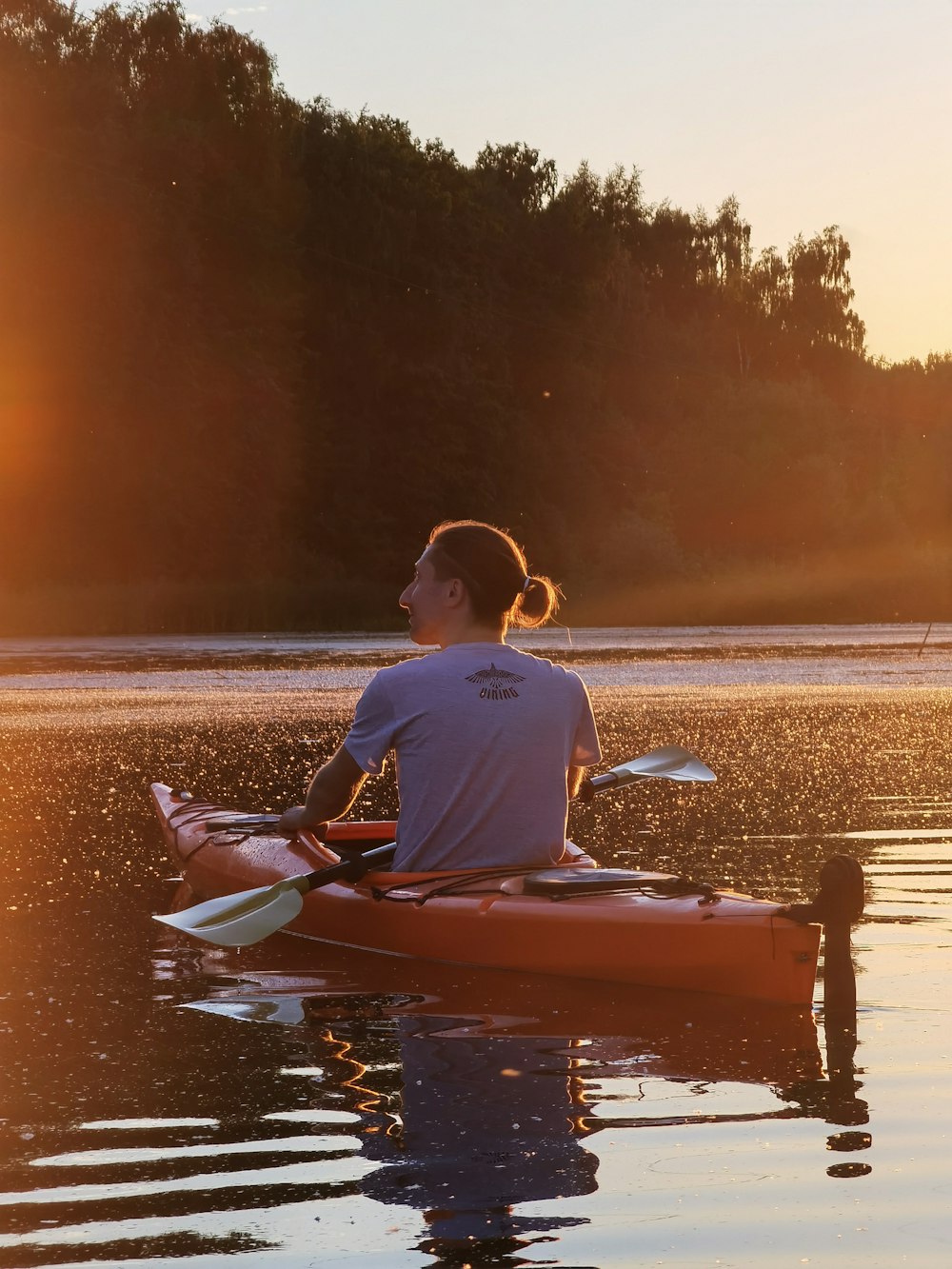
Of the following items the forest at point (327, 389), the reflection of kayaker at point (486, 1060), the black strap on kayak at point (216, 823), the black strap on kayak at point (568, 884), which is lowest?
the reflection of kayaker at point (486, 1060)

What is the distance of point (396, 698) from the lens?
5.15 m

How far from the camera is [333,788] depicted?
531cm

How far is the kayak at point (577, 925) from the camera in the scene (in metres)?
4.69

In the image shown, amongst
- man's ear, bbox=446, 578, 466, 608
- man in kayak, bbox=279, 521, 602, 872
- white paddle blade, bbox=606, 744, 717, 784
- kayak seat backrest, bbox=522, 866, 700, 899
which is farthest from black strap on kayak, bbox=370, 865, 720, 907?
white paddle blade, bbox=606, 744, 717, 784

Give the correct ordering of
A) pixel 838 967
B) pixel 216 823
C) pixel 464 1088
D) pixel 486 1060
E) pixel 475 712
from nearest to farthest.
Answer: pixel 464 1088, pixel 486 1060, pixel 838 967, pixel 475 712, pixel 216 823

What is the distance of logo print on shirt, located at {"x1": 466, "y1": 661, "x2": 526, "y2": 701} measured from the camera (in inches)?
201

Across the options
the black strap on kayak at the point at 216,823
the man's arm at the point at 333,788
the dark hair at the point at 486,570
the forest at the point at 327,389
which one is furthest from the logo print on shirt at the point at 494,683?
the forest at the point at 327,389

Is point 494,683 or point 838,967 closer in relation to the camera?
point 838,967

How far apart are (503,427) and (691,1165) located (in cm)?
4447

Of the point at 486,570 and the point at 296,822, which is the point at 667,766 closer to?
the point at 296,822

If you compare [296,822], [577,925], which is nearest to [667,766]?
[296,822]

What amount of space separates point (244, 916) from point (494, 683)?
3.64 feet

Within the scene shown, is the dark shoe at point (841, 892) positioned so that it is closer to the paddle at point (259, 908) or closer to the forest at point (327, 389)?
the paddle at point (259, 908)

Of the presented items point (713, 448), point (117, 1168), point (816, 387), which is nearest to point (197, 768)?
point (117, 1168)
